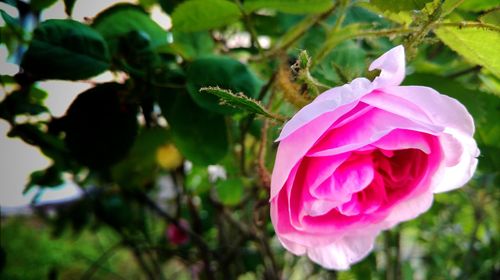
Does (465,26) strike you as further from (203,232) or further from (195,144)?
(203,232)

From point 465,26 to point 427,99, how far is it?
0.28ft

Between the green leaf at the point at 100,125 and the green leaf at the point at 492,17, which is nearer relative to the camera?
the green leaf at the point at 492,17

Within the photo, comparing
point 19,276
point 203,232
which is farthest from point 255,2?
point 19,276

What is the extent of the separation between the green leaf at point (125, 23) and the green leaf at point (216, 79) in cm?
7

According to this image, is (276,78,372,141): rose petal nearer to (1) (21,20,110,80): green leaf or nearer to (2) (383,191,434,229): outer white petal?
(2) (383,191,434,229): outer white petal

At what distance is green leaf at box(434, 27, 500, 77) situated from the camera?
11.2 inches

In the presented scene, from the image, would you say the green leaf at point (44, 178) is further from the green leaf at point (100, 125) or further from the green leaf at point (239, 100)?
the green leaf at point (239, 100)

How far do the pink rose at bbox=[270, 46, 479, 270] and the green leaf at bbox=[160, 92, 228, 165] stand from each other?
0.15 meters

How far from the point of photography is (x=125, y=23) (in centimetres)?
43

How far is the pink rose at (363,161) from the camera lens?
24 cm

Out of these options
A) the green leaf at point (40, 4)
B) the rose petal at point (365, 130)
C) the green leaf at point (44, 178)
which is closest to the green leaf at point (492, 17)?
the rose petal at point (365, 130)

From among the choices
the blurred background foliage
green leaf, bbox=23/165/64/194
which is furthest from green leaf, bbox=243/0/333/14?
green leaf, bbox=23/165/64/194

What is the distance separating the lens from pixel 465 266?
69 cm

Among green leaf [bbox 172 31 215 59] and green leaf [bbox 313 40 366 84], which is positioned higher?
green leaf [bbox 313 40 366 84]
